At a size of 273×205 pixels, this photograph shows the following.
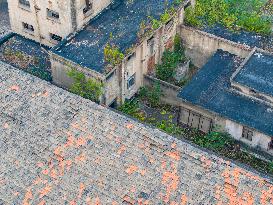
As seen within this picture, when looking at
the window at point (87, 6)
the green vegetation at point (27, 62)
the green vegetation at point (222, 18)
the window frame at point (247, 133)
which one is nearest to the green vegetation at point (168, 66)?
the green vegetation at point (222, 18)

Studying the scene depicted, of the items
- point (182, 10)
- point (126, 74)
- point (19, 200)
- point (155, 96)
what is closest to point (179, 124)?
point (155, 96)

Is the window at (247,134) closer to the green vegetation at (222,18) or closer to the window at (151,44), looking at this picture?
the window at (151,44)

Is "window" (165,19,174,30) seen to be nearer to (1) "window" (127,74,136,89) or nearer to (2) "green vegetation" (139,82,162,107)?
(2) "green vegetation" (139,82,162,107)


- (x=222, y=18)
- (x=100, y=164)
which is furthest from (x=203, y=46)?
(x=100, y=164)

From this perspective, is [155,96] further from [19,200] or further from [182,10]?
[19,200]

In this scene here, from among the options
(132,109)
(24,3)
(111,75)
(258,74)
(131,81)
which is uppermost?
(24,3)

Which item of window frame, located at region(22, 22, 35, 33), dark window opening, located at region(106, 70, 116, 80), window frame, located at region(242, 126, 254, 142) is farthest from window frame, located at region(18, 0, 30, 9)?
window frame, located at region(242, 126, 254, 142)

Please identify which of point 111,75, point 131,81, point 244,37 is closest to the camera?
point 111,75

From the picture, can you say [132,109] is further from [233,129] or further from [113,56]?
[233,129]
